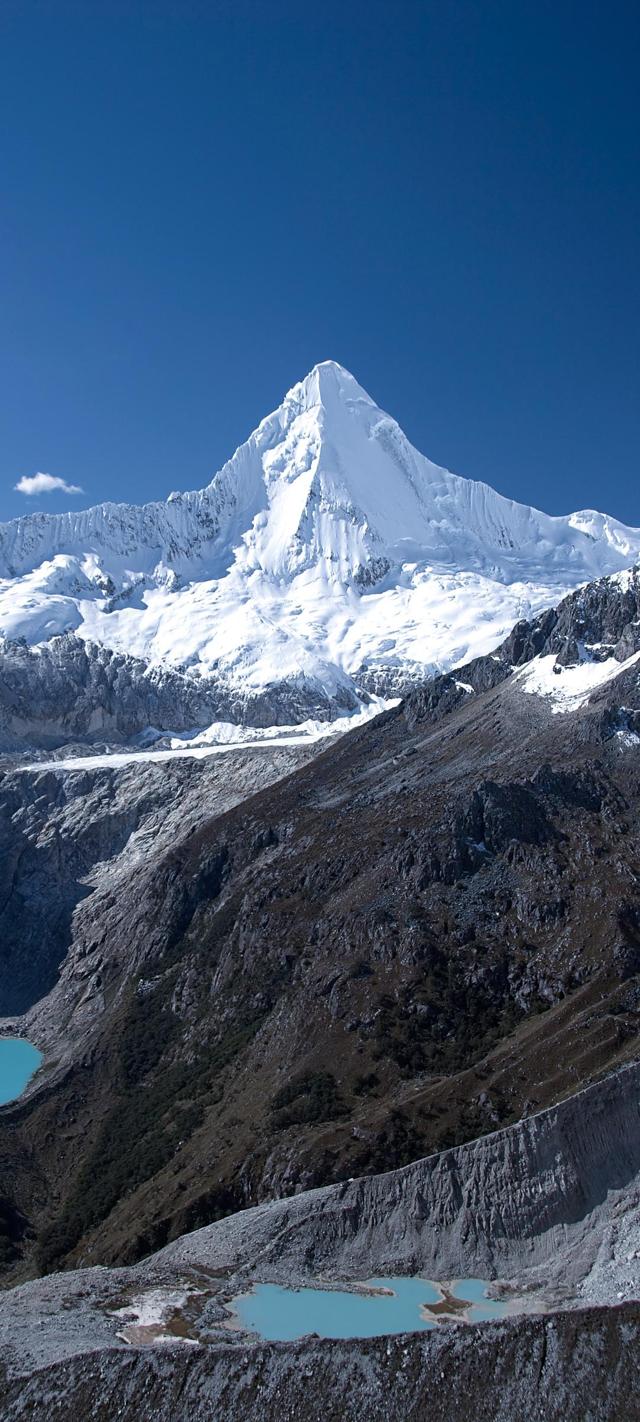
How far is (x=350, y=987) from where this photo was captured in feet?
413

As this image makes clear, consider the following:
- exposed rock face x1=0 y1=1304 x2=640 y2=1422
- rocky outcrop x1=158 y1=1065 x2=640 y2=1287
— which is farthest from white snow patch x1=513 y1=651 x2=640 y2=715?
exposed rock face x1=0 y1=1304 x2=640 y2=1422

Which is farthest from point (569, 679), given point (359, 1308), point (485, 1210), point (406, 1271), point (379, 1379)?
point (379, 1379)

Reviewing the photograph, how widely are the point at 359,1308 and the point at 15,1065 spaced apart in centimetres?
10606

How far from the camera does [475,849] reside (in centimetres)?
14100

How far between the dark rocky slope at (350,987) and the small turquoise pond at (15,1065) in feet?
14.2

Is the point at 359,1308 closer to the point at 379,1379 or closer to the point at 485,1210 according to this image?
the point at 379,1379

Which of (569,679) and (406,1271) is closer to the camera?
(406,1271)

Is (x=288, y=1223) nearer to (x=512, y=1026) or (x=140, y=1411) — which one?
(x=140, y=1411)

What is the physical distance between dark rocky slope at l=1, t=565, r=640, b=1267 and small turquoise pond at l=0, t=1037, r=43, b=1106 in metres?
4.33

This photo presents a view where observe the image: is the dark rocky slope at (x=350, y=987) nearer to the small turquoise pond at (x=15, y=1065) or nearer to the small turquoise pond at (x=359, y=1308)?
the small turquoise pond at (x=15, y=1065)

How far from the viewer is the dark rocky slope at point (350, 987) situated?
99.4 m

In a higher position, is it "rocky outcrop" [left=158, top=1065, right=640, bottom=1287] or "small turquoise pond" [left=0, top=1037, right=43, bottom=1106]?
"small turquoise pond" [left=0, top=1037, right=43, bottom=1106]

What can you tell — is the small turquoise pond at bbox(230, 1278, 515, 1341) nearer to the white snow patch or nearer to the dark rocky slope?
the dark rocky slope

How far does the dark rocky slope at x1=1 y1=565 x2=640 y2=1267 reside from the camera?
9944 cm
